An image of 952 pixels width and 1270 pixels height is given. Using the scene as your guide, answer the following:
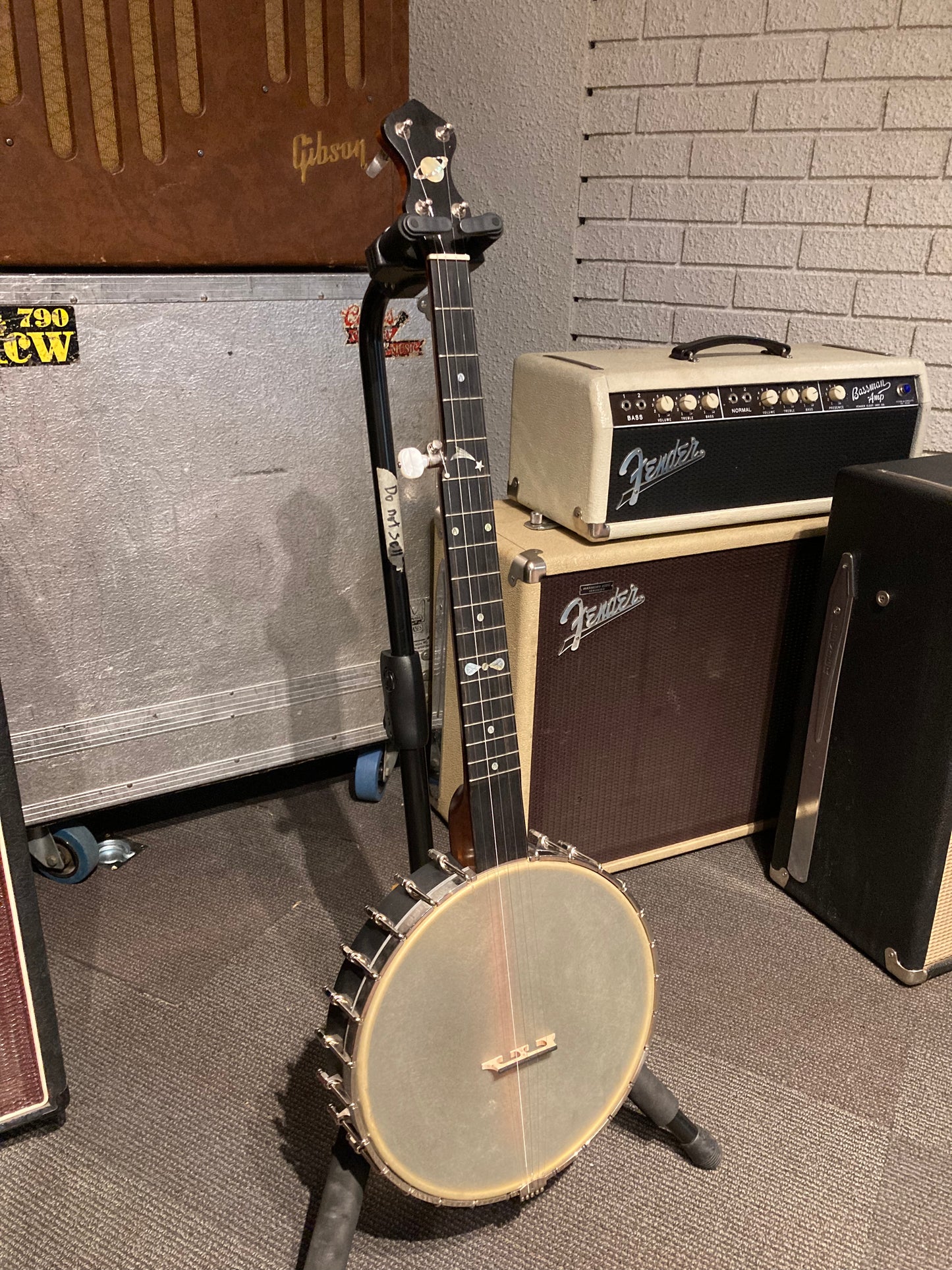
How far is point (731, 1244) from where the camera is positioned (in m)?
1.21

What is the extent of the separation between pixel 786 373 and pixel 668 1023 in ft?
3.43

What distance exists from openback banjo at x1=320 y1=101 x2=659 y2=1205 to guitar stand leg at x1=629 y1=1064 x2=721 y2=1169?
12 cm

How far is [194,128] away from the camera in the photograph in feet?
4.93

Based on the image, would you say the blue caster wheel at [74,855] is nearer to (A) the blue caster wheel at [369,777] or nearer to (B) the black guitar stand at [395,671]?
(A) the blue caster wheel at [369,777]

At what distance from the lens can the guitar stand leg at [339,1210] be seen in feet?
3.59

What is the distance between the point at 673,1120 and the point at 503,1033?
1.12 ft

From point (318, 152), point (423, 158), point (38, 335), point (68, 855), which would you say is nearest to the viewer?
point (423, 158)

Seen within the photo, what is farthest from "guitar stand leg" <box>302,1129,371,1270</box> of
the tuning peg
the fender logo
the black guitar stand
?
the fender logo

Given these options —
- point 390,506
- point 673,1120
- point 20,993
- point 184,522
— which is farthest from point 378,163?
point 673,1120

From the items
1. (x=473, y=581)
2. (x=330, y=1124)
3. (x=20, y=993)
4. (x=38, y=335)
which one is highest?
(x=38, y=335)

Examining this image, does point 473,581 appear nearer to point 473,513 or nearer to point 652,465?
point 473,513

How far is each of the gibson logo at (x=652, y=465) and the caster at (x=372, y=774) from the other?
2.49 ft

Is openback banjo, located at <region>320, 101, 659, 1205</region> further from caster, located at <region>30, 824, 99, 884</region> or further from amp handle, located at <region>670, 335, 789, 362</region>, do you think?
caster, located at <region>30, 824, 99, 884</region>

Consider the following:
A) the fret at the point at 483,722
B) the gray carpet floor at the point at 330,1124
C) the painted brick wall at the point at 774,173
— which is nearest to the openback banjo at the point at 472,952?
the fret at the point at 483,722
